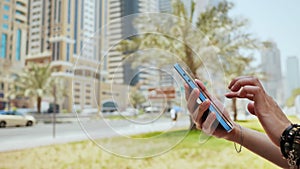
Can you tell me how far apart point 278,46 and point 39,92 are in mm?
1793

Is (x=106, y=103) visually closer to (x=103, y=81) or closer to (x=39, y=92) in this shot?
(x=103, y=81)

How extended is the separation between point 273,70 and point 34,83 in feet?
5.83

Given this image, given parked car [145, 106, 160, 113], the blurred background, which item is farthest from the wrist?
the blurred background

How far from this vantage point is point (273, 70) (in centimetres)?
199

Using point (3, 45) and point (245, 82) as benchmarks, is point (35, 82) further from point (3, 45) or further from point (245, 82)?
point (245, 82)

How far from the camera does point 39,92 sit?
2346mm

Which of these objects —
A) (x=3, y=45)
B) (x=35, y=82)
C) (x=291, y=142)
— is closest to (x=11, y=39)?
(x=3, y=45)

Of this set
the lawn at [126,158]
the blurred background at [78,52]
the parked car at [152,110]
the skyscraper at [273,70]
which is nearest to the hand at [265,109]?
the parked car at [152,110]

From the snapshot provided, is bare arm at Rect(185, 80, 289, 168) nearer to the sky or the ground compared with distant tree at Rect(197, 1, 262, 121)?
nearer to the ground

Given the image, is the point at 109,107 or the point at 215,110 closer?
the point at 215,110

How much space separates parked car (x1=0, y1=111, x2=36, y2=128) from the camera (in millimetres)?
1903

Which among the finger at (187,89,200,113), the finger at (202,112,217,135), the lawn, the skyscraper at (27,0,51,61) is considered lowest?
the lawn

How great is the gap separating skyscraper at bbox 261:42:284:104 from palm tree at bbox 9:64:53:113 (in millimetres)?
1590

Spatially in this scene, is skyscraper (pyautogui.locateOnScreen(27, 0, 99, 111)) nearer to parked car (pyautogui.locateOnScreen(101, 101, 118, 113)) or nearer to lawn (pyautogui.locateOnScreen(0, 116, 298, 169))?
lawn (pyautogui.locateOnScreen(0, 116, 298, 169))
